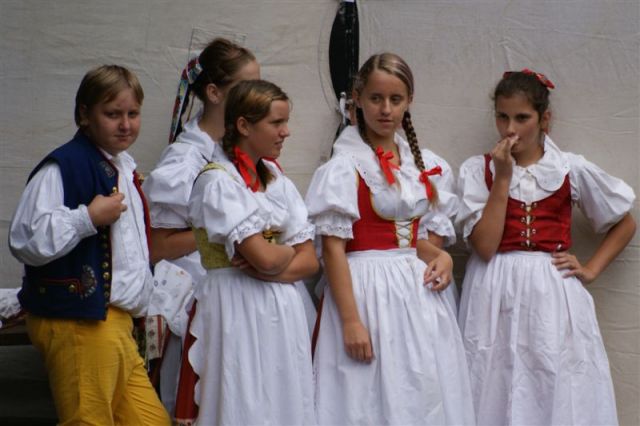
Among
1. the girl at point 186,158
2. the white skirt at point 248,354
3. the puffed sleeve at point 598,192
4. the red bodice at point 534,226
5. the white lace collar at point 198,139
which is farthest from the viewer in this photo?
the puffed sleeve at point 598,192

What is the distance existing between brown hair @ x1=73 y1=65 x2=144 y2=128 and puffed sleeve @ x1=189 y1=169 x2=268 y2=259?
0.37 metres

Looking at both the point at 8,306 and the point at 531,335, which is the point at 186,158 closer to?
the point at 8,306

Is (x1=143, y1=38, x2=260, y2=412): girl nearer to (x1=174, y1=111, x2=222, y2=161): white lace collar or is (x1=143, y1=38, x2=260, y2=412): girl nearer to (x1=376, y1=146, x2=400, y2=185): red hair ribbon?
(x1=174, y1=111, x2=222, y2=161): white lace collar

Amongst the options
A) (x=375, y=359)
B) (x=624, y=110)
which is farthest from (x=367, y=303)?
(x=624, y=110)

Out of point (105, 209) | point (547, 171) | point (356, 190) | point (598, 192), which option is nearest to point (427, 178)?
point (356, 190)

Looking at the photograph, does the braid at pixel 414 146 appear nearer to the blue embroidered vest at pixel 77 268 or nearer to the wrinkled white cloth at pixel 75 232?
the wrinkled white cloth at pixel 75 232

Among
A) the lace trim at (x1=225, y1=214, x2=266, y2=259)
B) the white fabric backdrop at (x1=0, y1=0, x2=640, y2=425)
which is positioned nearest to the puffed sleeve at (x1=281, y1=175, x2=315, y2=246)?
the lace trim at (x1=225, y1=214, x2=266, y2=259)

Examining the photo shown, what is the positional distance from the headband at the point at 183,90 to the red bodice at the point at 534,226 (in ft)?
3.92

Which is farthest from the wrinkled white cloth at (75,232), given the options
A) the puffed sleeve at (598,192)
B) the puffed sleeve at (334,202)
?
the puffed sleeve at (598,192)

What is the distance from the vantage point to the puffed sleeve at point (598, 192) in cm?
399

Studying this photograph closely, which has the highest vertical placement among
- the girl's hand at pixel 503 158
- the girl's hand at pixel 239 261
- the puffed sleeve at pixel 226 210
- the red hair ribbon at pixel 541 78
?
the red hair ribbon at pixel 541 78

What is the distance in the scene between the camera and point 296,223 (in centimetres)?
337

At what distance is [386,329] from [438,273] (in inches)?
11.1

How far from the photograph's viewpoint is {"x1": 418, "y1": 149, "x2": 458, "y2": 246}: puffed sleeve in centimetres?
378
